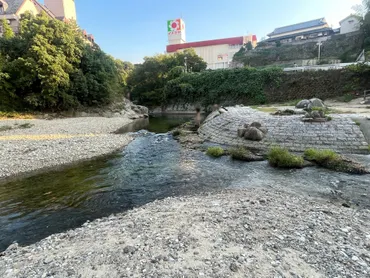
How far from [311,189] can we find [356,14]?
192 ft

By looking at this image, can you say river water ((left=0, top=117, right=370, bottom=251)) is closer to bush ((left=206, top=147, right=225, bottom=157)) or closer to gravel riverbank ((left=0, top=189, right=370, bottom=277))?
bush ((left=206, top=147, right=225, bottom=157))

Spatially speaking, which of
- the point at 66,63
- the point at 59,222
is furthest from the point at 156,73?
the point at 59,222

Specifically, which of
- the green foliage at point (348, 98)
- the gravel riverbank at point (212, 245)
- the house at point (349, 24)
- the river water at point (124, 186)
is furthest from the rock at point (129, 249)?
the house at point (349, 24)

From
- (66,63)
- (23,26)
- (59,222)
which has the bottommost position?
(59,222)

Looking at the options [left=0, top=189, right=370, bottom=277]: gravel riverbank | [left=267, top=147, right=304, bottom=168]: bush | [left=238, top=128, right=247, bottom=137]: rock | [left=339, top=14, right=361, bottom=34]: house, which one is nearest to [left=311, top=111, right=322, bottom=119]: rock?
[left=238, top=128, right=247, bottom=137]: rock

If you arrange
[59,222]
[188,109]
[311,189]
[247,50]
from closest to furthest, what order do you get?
[59,222] → [311,189] → [188,109] → [247,50]

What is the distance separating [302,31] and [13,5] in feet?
226

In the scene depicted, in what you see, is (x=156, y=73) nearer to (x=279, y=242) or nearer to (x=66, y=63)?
→ (x=66, y=63)

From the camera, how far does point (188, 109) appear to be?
44.0 metres

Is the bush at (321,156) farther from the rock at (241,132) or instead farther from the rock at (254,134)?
the rock at (241,132)

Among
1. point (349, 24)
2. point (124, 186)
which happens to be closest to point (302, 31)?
point (349, 24)

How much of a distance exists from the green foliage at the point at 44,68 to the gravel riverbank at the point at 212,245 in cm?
2704

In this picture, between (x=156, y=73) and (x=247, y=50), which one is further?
(x=247, y=50)

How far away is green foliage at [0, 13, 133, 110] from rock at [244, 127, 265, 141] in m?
24.0
